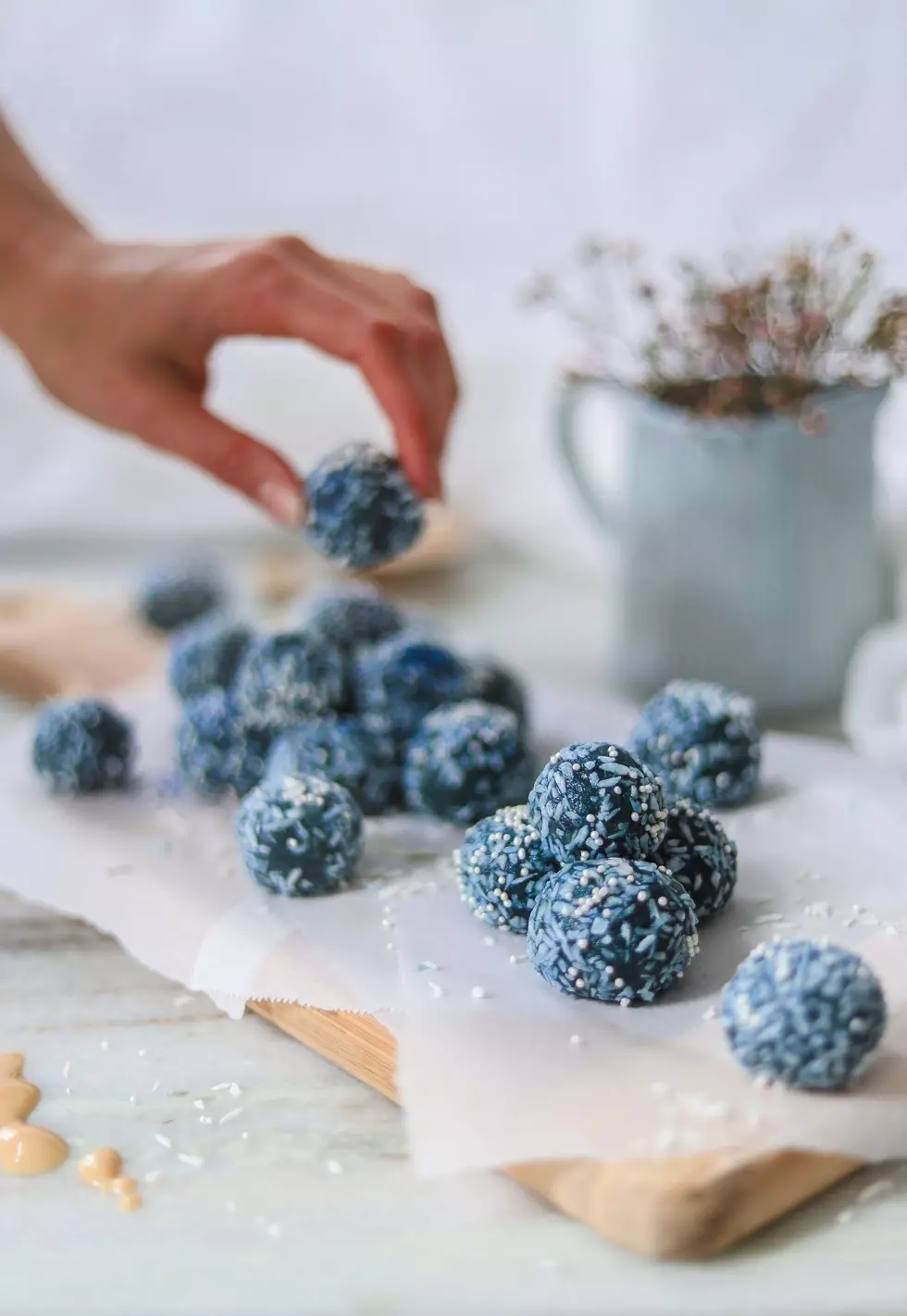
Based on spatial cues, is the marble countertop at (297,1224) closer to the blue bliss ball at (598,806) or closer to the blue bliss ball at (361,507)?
the blue bliss ball at (598,806)

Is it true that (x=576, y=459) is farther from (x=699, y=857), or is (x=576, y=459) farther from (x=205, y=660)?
(x=699, y=857)

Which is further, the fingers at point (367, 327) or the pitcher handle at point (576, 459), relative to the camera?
the pitcher handle at point (576, 459)

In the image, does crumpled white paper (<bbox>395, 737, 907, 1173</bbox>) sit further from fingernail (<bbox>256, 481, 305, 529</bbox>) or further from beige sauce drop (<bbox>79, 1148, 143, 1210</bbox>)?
fingernail (<bbox>256, 481, 305, 529</bbox>)

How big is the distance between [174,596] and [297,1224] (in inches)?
30.9

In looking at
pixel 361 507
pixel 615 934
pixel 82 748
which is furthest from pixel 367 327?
pixel 615 934

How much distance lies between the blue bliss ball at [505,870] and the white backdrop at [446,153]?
0.85m

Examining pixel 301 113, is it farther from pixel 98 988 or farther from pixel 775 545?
pixel 98 988

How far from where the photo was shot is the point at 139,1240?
668 mm

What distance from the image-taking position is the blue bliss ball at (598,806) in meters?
0.78

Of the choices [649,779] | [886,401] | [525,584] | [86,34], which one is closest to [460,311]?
[525,584]

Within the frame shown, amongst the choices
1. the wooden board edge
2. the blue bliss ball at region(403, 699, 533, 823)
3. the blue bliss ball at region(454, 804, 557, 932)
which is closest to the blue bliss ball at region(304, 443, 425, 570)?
the blue bliss ball at region(403, 699, 533, 823)

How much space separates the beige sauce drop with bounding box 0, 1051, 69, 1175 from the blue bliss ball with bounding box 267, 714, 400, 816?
263mm

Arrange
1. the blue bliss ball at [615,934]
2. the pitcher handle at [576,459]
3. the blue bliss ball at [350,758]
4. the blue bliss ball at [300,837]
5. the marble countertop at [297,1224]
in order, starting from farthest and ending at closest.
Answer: the pitcher handle at [576,459], the blue bliss ball at [350,758], the blue bliss ball at [300,837], the blue bliss ball at [615,934], the marble countertop at [297,1224]

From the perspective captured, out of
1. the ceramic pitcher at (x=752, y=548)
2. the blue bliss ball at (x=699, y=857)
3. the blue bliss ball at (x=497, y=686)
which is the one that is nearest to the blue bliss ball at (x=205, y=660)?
the blue bliss ball at (x=497, y=686)
